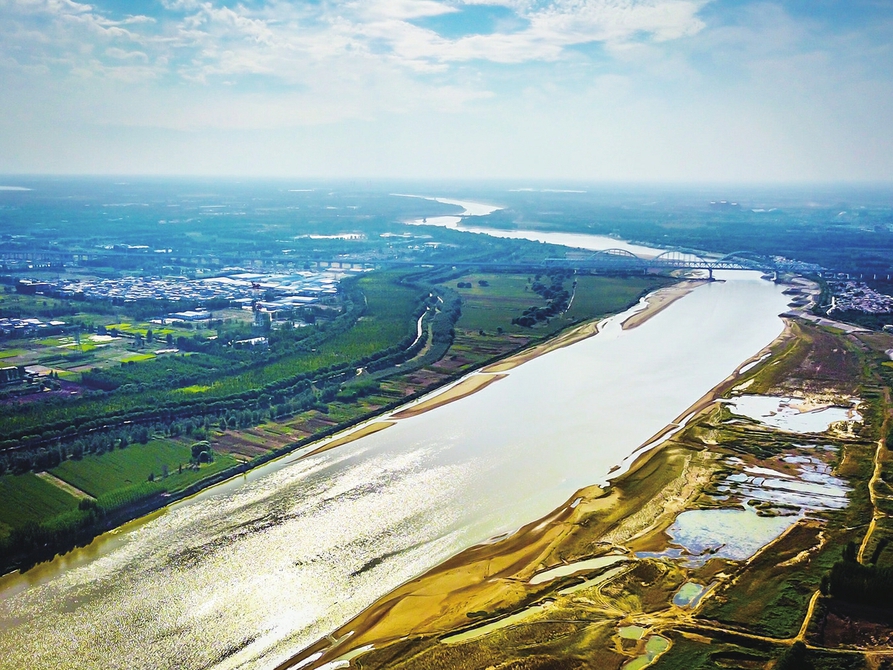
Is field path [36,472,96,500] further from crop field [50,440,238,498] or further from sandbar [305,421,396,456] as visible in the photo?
sandbar [305,421,396,456]

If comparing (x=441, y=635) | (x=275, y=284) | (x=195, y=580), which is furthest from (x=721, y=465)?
(x=275, y=284)

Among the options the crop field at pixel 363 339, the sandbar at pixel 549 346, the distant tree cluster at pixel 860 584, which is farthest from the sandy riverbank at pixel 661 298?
the distant tree cluster at pixel 860 584

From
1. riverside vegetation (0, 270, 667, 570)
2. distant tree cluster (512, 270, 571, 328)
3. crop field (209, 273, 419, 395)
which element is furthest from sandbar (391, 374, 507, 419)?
distant tree cluster (512, 270, 571, 328)

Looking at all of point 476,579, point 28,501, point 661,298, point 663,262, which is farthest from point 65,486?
point 663,262

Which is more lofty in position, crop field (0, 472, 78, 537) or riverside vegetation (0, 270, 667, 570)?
riverside vegetation (0, 270, 667, 570)

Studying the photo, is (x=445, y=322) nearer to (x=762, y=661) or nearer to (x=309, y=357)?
(x=309, y=357)
